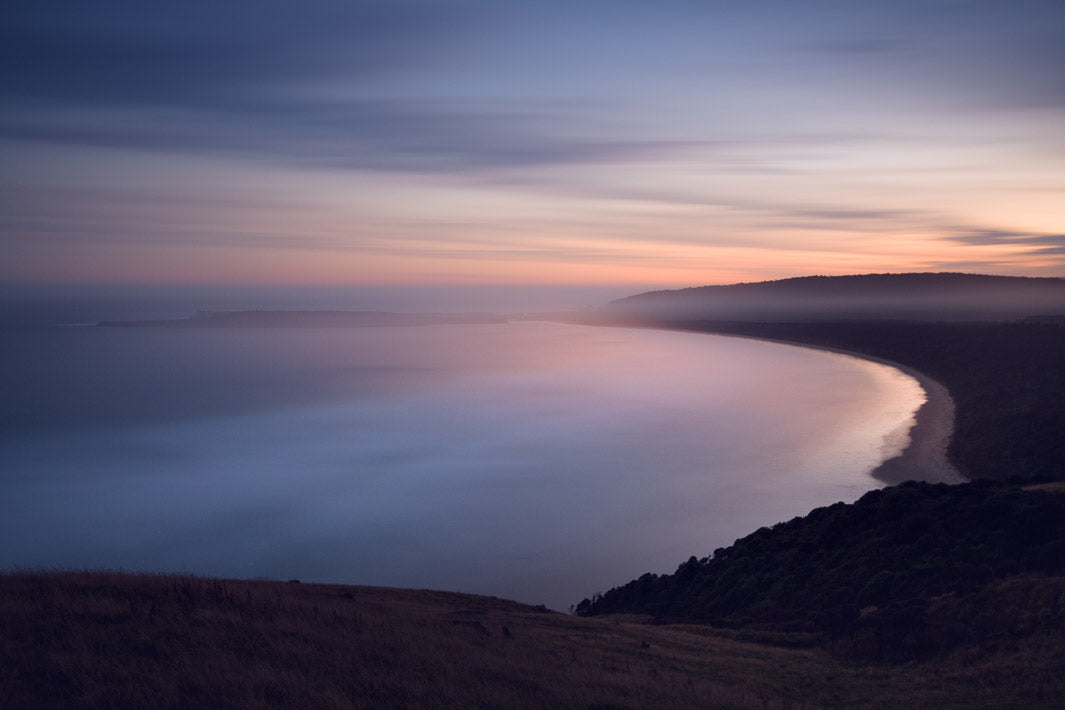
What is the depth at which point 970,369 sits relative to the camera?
49594mm

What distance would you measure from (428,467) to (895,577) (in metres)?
19.6

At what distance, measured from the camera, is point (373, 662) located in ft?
22.9

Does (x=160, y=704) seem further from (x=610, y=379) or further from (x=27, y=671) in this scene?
(x=610, y=379)

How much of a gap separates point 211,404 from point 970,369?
51.5 meters

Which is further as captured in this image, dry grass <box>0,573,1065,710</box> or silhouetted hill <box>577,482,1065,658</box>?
silhouetted hill <box>577,482,1065,658</box>

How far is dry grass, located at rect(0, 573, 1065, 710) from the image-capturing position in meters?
6.05

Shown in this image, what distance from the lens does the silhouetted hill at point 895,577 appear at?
9.76 m

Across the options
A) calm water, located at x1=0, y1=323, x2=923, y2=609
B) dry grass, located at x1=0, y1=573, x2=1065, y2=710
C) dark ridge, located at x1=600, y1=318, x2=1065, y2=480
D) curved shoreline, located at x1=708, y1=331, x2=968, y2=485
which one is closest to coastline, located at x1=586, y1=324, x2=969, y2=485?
curved shoreline, located at x1=708, y1=331, x2=968, y2=485

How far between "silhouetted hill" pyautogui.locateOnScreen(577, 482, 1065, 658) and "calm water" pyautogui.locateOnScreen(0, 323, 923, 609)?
2.89m

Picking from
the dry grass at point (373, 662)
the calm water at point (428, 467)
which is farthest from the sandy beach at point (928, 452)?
the dry grass at point (373, 662)

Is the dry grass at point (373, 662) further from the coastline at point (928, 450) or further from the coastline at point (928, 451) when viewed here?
the coastline at point (928, 451)

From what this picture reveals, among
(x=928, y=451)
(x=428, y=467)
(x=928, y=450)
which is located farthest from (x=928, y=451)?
(x=428, y=467)

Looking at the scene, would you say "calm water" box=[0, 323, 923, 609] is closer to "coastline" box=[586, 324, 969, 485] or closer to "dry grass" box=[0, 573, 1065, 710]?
"coastline" box=[586, 324, 969, 485]

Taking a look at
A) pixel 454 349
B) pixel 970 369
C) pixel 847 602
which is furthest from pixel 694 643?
pixel 454 349
